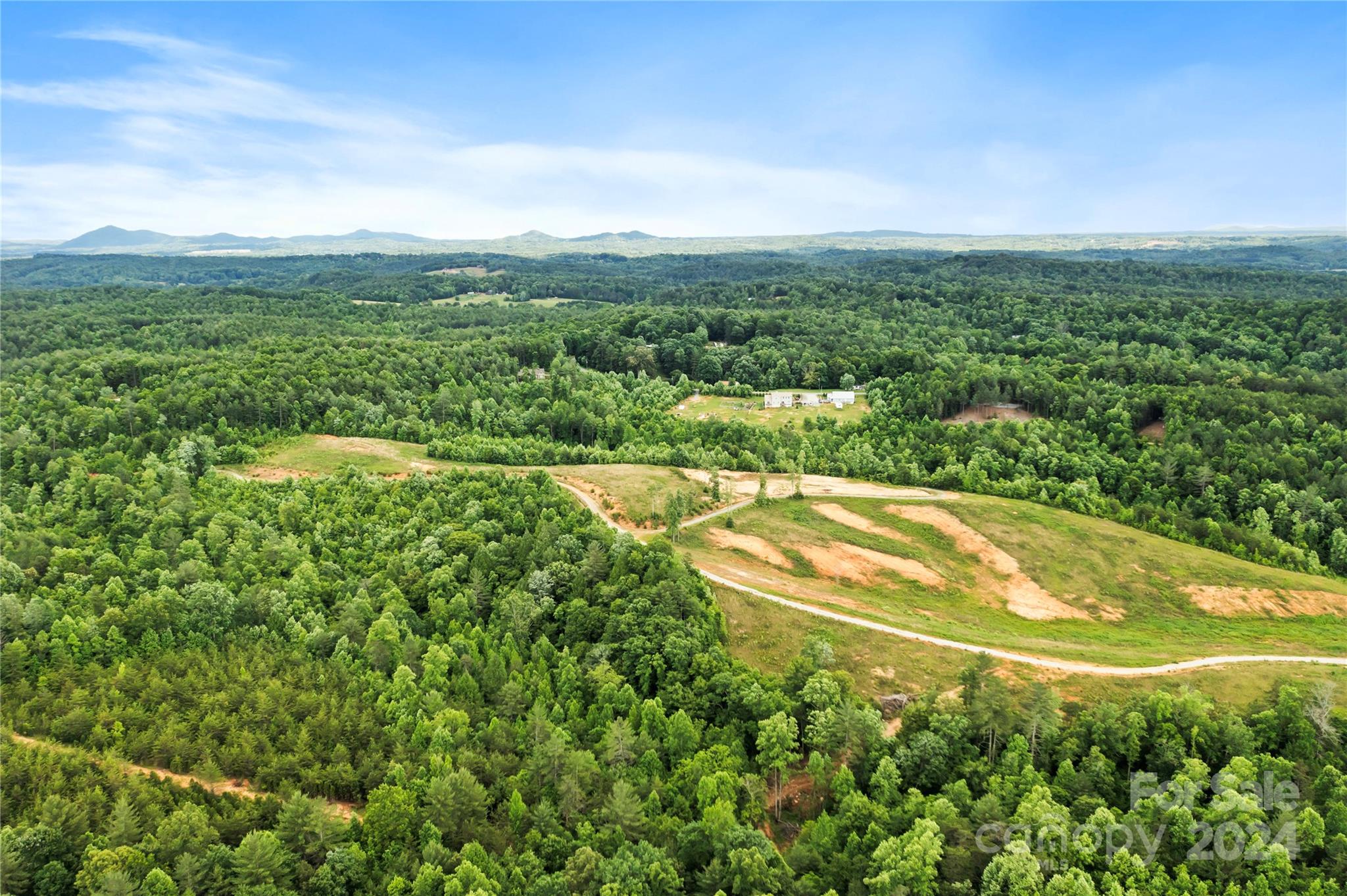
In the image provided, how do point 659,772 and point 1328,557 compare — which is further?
point 1328,557

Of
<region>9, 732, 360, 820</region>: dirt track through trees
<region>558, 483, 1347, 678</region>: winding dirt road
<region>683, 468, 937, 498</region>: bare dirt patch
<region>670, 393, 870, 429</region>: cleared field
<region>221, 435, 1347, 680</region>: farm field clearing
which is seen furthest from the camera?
<region>670, 393, 870, 429</region>: cleared field

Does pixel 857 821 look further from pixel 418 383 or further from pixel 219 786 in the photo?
pixel 418 383

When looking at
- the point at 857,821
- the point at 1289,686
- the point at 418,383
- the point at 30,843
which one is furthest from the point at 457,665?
the point at 418,383

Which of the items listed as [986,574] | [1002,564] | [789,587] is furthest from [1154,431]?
[789,587]

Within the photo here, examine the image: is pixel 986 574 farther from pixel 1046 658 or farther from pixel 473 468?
pixel 473 468

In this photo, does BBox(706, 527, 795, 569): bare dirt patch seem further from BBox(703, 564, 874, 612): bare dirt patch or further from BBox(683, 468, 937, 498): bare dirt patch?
BBox(683, 468, 937, 498): bare dirt patch

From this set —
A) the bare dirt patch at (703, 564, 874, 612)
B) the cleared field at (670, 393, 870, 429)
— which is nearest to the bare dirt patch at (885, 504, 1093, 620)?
the bare dirt patch at (703, 564, 874, 612)

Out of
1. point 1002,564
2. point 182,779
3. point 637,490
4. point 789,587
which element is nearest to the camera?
point 182,779
